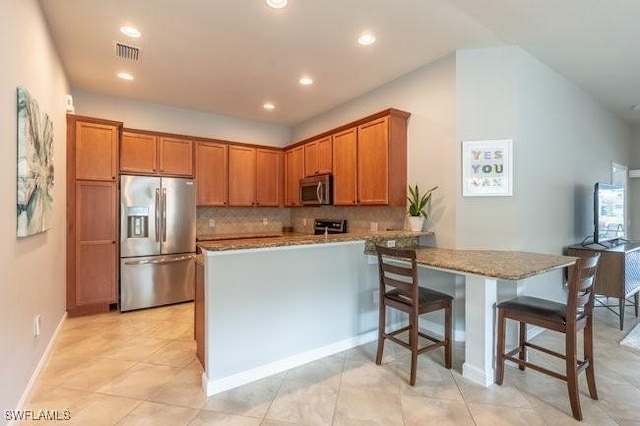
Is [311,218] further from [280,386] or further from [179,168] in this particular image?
[280,386]

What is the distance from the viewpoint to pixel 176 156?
4.78 metres

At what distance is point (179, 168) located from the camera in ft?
15.8

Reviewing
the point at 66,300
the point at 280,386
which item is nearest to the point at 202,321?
the point at 280,386

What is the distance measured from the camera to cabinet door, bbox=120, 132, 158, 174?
4395 millimetres

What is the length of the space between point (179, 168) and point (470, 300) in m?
4.23

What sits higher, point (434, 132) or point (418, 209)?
point (434, 132)

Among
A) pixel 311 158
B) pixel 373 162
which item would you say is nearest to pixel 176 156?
pixel 311 158

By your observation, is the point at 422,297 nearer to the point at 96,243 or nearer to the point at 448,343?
the point at 448,343

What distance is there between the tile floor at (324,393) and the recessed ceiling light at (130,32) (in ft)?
9.58

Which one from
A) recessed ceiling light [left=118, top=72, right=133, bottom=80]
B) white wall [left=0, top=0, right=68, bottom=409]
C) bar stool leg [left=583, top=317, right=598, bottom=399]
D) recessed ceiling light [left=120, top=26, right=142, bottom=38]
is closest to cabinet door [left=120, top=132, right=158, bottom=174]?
recessed ceiling light [left=118, top=72, right=133, bottom=80]

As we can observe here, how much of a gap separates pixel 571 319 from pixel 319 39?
2974 millimetres

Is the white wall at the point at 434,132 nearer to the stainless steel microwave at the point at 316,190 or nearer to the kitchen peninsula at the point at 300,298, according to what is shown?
the kitchen peninsula at the point at 300,298

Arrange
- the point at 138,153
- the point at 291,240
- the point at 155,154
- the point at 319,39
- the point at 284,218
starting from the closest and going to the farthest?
the point at 291,240 → the point at 319,39 → the point at 138,153 → the point at 155,154 → the point at 284,218

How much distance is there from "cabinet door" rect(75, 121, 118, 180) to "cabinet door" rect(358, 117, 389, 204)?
3131mm
